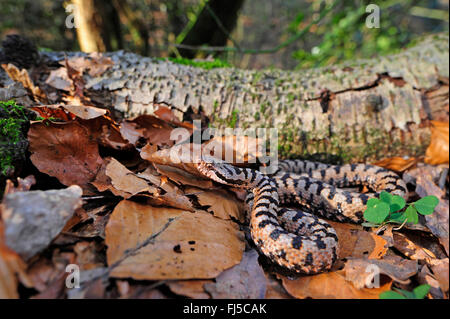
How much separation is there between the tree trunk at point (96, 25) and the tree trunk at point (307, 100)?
2.06m

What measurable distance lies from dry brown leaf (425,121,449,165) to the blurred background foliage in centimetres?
304

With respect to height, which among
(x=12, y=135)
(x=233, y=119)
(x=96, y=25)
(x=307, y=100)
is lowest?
(x=12, y=135)

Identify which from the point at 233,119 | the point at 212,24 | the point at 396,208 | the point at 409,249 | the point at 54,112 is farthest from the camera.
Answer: the point at 212,24

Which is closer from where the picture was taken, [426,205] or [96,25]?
[426,205]

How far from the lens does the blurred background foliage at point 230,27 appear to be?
686cm

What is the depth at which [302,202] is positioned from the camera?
3.60 metres

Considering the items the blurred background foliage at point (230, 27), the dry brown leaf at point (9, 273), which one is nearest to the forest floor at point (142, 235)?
the dry brown leaf at point (9, 273)

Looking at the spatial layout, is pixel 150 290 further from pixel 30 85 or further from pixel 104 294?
pixel 30 85

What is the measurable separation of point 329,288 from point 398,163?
8.54 ft

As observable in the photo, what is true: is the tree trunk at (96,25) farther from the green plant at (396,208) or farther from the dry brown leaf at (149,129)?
the green plant at (396,208)

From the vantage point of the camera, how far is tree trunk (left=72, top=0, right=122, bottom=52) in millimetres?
5549

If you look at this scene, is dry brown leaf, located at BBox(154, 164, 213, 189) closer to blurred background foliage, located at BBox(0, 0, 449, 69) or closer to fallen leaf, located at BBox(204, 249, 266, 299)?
fallen leaf, located at BBox(204, 249, 266, 299)

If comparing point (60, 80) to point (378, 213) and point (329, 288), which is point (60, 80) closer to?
point (329, 288)

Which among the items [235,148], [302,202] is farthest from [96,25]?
[302,202]
